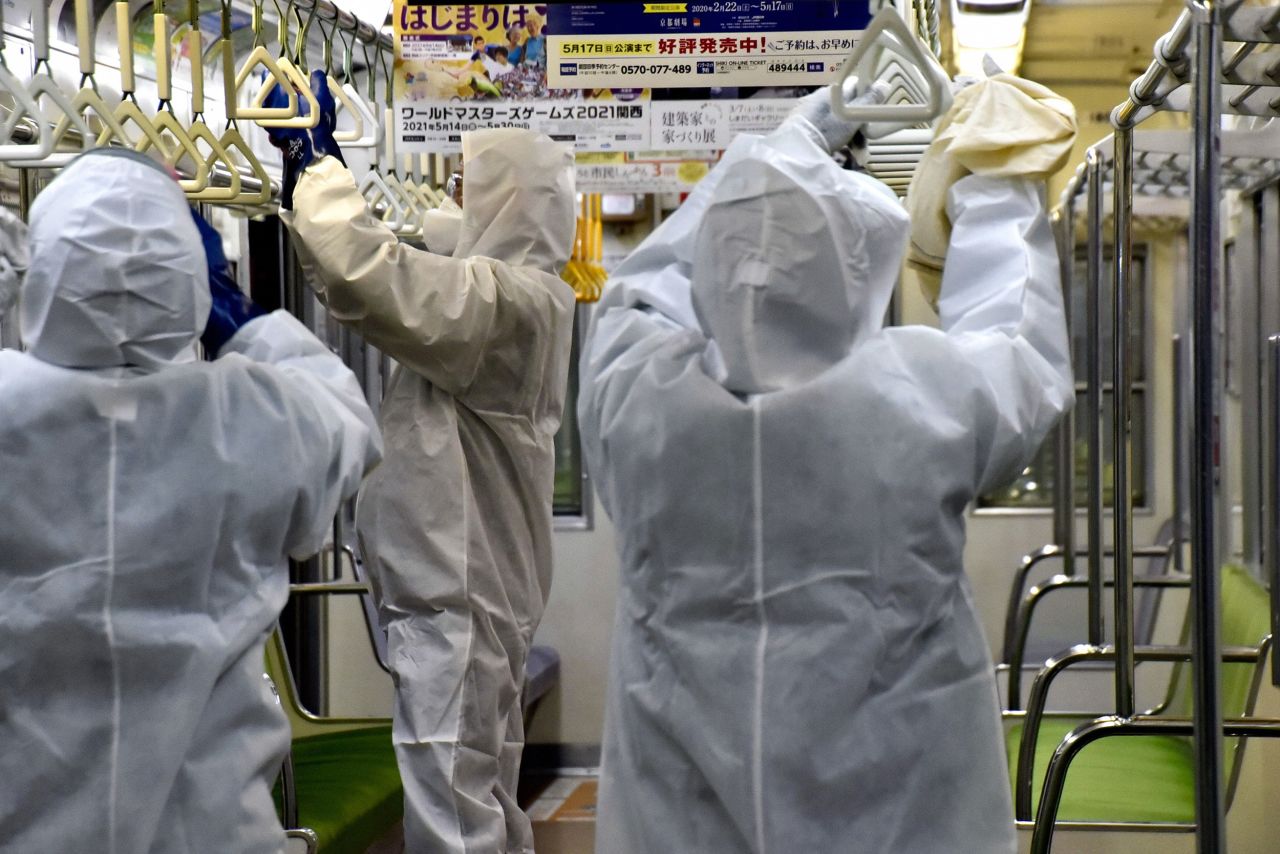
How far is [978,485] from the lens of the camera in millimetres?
1821

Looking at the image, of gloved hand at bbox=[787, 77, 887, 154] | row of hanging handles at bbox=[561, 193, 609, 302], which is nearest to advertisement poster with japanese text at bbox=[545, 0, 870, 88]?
gloved hand at bbox=[787, 77, 887, 154]

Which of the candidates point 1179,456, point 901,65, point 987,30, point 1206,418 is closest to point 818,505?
point 1206,418

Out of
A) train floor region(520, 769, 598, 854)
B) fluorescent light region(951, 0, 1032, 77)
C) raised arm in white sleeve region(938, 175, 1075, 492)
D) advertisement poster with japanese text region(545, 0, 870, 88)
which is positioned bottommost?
train floor region(520, 769, 598, 854)

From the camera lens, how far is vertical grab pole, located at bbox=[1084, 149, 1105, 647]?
271 centimetres

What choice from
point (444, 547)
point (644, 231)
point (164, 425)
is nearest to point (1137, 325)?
point (644, 231)

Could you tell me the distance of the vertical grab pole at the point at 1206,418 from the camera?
→ 5.40 feet

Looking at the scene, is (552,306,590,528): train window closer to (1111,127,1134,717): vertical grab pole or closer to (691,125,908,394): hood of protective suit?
(1111,127,1134,717): vertical grab pole

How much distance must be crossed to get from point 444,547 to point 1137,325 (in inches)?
134

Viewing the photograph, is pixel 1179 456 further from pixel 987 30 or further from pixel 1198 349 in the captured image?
pixel 1198 349

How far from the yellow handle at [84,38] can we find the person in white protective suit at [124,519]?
1.45 ft

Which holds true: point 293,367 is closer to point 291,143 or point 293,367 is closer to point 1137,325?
point 291,143

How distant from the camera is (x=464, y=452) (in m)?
3.14

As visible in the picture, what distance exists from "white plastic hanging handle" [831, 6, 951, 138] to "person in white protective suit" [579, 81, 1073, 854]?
0.10m

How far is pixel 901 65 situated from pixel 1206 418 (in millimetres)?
717
